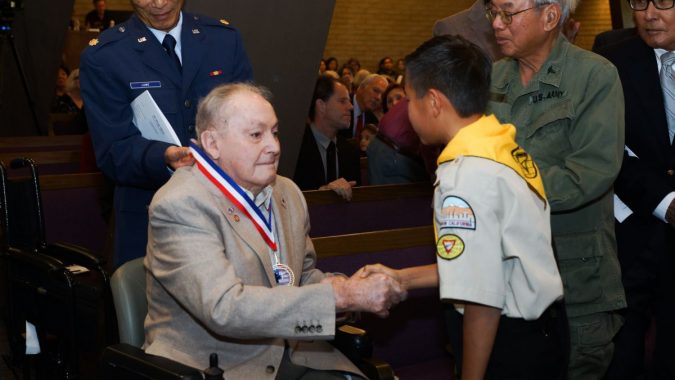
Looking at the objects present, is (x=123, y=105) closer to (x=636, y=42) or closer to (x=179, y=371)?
(x=179, y=371)

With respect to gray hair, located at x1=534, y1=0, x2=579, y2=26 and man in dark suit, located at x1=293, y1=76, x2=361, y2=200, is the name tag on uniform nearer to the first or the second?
gray hair, located at x1=534, y1=0, x2=579, y2=26

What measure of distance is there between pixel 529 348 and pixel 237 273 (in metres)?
0.77

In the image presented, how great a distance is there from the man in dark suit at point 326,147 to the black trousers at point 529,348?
330 cm

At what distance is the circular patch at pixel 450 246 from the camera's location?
6.93ft

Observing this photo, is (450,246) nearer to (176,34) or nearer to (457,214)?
(457,214)

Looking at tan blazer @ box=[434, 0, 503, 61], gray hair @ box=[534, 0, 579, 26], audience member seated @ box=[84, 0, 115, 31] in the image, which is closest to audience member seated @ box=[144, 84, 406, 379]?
gray hair @ box=[534, 0, 579, 26]

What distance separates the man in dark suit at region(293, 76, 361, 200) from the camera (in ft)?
18.1

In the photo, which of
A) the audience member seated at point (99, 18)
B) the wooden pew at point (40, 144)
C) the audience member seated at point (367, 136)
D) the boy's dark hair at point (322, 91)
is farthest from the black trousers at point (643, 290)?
the audience member seated at point (99, 18)

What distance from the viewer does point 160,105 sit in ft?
10.1

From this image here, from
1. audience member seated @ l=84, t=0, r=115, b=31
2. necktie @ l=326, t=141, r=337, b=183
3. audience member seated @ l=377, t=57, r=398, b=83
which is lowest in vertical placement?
audience member seated @ l=377, t=57, r=398, b=83

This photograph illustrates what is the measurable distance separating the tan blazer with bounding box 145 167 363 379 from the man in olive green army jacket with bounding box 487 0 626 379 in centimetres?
68

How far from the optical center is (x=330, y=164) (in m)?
5.61

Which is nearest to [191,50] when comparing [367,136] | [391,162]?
[391,162]

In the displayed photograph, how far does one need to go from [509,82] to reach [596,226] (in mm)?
514
